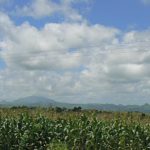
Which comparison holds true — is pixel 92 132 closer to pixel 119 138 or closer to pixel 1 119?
pixel 119 138

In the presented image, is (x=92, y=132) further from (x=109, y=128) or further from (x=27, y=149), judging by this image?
(x=27, y=149)

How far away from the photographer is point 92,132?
24094mm

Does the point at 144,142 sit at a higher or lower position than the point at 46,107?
lower

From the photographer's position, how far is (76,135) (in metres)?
24.1

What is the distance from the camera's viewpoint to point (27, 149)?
78.3 feet

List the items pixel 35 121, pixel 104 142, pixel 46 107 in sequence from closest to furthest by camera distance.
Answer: pixel 104 142
pixel 35 121
pixel 46 107

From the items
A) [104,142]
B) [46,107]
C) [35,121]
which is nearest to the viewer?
[104,142]

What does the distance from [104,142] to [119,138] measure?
→ 85 centimetres

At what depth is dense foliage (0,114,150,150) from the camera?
2362 centimetres

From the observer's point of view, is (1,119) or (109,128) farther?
(1,119)

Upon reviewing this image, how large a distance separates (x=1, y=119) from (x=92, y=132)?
19.1ft

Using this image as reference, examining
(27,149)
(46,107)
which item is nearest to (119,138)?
(27,149)

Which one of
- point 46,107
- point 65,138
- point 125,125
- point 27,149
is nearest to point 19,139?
point 27,149

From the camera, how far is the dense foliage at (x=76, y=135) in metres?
23.6
